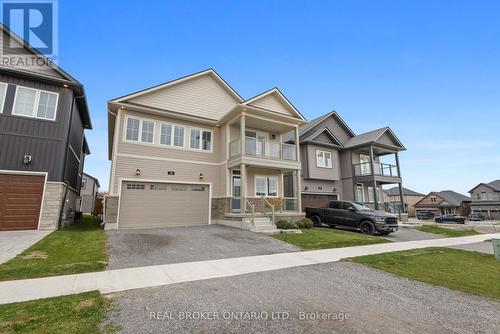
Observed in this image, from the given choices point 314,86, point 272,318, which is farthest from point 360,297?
point 314,86

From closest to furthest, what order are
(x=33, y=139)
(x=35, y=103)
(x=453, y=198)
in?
(x=33, y=139)
(x=35, y=103)
(x=453, y=198)

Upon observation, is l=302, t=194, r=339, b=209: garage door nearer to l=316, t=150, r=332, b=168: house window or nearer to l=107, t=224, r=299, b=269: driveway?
l=316, t=150, r=332, b=168: house window

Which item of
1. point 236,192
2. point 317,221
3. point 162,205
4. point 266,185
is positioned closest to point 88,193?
point 162,205

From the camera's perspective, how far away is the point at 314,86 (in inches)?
1104

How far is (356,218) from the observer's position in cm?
1408

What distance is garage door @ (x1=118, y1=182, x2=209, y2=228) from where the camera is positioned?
13.1m

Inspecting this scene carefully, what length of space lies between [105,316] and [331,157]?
69.9 feet

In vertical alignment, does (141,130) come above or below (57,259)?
above

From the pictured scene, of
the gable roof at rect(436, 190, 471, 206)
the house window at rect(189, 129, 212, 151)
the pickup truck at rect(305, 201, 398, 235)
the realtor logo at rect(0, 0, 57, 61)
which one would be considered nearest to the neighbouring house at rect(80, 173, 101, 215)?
the realtor logo at rect(0, 0, 57, 61)

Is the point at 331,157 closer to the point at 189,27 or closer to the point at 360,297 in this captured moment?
the point at 189,27

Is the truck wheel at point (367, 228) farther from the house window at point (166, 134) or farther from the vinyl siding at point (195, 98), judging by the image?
the house window at point (166, 134)

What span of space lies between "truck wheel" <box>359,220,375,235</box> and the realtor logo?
18770 mm

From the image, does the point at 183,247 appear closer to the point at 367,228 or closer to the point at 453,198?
the point at 367,228

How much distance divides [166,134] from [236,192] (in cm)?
560
